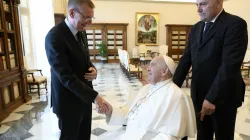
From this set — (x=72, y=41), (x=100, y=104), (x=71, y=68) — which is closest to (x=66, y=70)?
(x=71, y=68)

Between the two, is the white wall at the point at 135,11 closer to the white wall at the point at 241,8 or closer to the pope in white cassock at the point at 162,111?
the white wall at the point at 241,8

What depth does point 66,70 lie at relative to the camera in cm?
140

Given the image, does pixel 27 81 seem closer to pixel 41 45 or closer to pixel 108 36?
pixel 41 45

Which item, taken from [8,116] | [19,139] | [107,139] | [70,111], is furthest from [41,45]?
[70,111]

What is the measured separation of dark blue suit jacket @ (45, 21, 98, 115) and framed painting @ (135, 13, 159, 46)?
416 inches

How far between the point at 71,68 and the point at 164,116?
80cm

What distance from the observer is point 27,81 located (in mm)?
4848

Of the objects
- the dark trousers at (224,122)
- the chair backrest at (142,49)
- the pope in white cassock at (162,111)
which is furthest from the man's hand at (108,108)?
the chair backrest at (142,49)

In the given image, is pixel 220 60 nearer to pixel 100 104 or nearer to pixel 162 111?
pixel 162 111

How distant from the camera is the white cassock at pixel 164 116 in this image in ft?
4.85

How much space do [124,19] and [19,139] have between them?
990 centimetres

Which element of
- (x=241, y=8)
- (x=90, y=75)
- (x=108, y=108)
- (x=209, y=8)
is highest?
(x=241, y=8)

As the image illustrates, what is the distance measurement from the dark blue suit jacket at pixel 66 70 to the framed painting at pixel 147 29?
34.6ft

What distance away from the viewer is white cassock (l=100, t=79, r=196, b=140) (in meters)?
1.48
